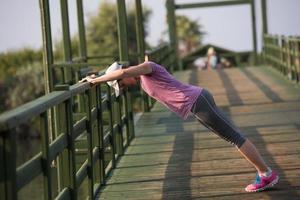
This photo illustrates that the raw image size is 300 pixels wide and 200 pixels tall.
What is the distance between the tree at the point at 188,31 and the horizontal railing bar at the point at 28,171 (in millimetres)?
107264

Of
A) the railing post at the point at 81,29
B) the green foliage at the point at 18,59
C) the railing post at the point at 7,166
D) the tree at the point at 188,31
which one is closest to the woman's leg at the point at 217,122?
the railing post at the point at 7,166

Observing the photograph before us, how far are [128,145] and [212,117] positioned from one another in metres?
3.63

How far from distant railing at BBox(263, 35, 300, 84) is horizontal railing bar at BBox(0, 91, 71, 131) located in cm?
1091

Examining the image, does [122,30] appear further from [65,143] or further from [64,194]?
[64,194]

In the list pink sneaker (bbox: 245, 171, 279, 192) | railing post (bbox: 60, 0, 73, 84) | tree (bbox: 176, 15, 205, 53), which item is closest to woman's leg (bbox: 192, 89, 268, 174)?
pink sneaker (bbox: 245, 171, 279, 192)

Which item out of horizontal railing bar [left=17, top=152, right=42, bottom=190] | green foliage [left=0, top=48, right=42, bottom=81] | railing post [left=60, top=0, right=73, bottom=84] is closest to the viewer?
horizontal railing bar [left=17, top=152, right=42, bottom=190]

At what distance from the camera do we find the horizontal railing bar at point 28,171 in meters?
4.39

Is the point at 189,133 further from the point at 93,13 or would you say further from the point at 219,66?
the point at 93,13

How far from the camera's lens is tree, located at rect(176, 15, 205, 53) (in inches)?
4446

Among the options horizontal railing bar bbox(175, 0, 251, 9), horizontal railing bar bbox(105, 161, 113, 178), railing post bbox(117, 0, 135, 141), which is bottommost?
horizontal railing bar bbox(105, 161, 113, 178)

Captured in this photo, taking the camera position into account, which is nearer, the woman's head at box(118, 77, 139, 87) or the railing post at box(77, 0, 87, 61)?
the woman's head at box(118, 77, 139, 87)

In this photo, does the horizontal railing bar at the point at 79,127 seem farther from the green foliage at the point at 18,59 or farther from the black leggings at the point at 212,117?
the green foliage at the point at 18,59

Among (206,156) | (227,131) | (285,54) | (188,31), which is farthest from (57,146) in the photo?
(188,31)

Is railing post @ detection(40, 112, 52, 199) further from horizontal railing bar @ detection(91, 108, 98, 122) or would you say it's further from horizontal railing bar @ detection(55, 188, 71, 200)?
horizontal railing bar @ detection(91, 108, 98, 122)
